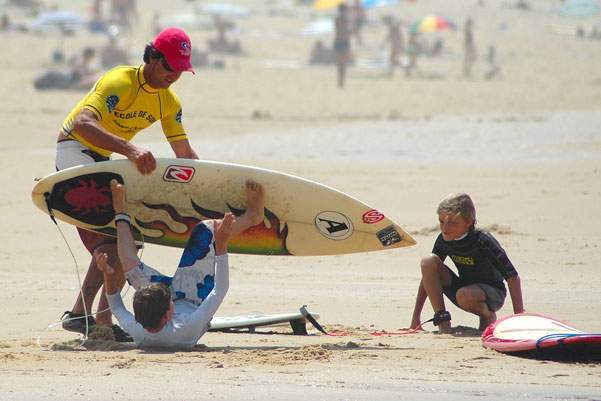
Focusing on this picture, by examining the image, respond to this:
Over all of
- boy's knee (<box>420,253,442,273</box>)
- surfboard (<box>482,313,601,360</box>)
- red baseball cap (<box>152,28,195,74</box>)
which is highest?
red baseball cap (<box>152,28,195,74</box>)

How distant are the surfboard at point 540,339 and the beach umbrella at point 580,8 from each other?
34650 mm

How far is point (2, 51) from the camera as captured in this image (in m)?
25.0

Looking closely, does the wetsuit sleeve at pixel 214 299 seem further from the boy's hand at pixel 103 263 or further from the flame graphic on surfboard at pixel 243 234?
the flame graphic on surfboard at pixel 243 234

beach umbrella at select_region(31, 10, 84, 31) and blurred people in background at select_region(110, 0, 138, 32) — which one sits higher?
blurred people in background at select_region(110, 0, 138, 32)

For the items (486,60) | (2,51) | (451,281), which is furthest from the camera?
(486,60)

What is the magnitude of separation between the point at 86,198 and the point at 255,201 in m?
0.95

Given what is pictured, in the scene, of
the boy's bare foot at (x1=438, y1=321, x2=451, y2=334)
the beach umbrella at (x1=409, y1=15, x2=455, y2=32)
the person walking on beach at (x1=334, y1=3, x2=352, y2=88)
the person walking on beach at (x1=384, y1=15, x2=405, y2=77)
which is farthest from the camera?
→ the beach umbrella at (x1=409, y1=15, x2=455, y2=32)

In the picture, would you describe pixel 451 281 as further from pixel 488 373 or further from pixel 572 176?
pixel 572 176

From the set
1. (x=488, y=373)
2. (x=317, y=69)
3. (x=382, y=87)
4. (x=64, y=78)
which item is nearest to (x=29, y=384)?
(x=488, y=373)

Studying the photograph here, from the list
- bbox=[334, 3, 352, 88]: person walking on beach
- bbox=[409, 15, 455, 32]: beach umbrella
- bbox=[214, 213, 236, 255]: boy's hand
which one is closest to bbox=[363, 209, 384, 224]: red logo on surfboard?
bbox=[214, 213, 236, 255]: boy's hand

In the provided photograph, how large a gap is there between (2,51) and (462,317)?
22.4 m

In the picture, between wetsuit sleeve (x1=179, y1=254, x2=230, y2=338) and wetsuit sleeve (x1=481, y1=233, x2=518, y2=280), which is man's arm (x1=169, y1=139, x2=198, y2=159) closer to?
wetsuit sleeve (x1=179, y1=254, x2=230, y2=338)

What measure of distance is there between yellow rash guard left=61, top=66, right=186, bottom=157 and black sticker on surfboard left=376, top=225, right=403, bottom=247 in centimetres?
133

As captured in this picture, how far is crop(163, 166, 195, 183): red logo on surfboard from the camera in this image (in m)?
4.93
